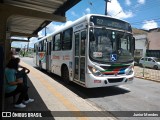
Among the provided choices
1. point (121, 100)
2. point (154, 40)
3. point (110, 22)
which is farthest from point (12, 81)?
point (154, 40)

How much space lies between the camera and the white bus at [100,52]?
8.10 meters

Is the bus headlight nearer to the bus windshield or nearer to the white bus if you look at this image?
the white bus

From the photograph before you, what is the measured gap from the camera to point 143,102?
7.63 m

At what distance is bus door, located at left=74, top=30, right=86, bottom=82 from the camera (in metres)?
8.57

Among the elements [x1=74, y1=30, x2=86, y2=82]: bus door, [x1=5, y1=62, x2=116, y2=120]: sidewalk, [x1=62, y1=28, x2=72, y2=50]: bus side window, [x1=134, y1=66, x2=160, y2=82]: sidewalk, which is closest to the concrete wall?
[x1=134, y1=66, x2=160, y2=82]: sidewalk

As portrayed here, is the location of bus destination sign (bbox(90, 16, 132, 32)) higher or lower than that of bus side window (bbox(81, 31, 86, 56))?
higher

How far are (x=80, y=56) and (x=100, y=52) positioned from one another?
3.42 ft

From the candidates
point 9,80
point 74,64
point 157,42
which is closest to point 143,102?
point 74,64

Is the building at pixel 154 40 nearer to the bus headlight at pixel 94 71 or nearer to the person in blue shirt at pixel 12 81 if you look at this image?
the bus headlight at pixel 94 71

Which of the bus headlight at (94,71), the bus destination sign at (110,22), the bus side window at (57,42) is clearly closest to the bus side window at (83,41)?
the bus destination sign at (110,22)

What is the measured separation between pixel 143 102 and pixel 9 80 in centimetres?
462

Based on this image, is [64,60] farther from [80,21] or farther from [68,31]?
[80,21]

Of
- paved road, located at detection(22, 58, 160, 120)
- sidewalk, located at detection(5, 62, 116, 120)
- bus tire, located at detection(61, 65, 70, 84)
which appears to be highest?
bus tire, located at detection(61, 65, 70, 84)

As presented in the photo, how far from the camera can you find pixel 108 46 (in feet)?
27.5
